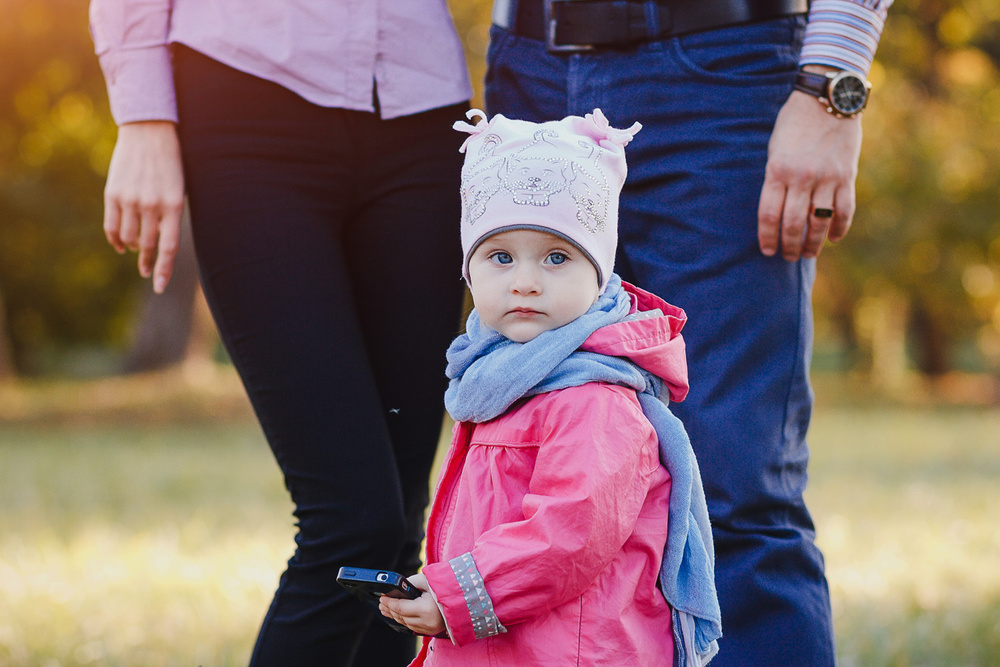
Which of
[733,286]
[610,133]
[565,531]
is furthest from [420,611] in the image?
[733,286]

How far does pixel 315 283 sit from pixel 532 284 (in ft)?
1.90

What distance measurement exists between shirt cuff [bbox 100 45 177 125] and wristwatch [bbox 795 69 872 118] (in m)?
1.25

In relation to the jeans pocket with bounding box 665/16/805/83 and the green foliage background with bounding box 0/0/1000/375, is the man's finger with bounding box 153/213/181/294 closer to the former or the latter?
the jeans pocket with bounding box 665/16/805/83

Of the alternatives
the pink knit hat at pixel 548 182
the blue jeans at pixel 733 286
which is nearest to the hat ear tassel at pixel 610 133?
the pink knit hat at pixel 548 182

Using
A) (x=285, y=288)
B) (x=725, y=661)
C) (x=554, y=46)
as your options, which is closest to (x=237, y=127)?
(x=285, y=288)

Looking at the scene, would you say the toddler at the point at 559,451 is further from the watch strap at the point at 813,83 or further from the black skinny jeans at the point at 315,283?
the watch strap at the point at 813,83

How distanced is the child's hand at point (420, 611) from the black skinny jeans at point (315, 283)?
432 mm

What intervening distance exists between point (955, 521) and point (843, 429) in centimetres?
599

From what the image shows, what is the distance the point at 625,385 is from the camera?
1640 millimetres

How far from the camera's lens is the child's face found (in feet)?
5.40

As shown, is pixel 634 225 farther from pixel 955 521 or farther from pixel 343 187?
pixel 955 521

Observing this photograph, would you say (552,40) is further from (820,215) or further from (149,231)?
(149,231)

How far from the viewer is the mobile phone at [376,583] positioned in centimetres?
153

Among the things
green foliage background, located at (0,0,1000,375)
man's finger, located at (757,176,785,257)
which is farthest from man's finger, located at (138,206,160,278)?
green foliage background, located at (0,0,1000,375)
